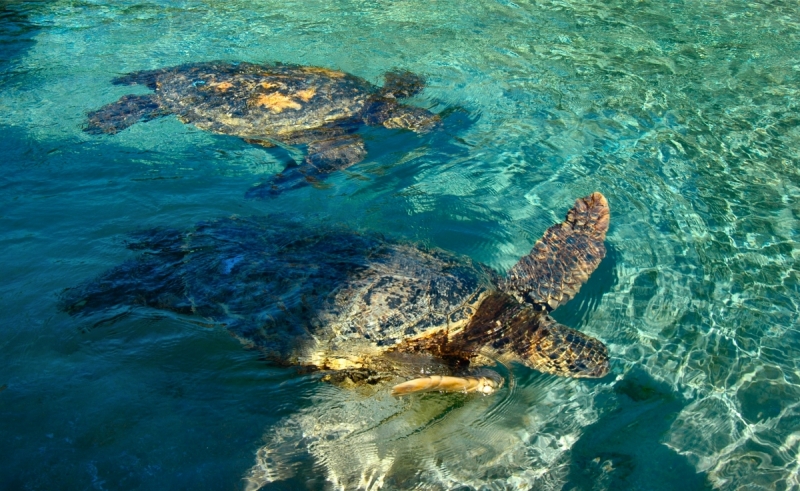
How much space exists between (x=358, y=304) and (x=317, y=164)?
2.45 metres

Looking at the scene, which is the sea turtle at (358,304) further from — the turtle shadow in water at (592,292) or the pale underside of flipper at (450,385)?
the turtle shadow in water at (592,292)

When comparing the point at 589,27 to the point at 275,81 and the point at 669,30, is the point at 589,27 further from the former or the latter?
the point at 275,81

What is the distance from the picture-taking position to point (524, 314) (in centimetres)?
356

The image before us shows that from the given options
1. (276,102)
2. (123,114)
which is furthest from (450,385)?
(123,114)

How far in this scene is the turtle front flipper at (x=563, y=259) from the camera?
3.87 meters

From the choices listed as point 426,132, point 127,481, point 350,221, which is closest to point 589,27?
point 426,132

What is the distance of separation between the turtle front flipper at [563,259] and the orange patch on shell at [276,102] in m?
3.09

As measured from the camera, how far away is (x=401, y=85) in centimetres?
672

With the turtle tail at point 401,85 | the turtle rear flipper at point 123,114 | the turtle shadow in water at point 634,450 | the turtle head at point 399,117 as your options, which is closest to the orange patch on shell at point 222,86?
the turtle rear flipper at point 123,114

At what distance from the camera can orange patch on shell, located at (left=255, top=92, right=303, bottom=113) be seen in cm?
584

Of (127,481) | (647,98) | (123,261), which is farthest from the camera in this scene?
(647,98)

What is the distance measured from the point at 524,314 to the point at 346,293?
117 centimetres

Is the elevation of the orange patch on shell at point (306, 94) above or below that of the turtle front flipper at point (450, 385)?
above

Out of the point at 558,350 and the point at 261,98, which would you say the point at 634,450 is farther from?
the point at 261,98
